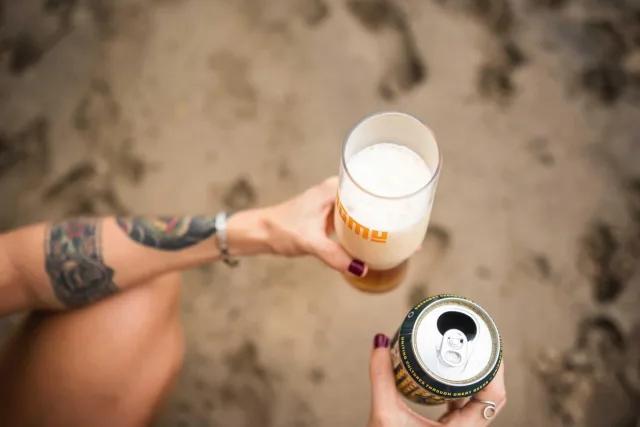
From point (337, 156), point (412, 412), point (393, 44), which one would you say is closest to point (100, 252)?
point (412, 412)

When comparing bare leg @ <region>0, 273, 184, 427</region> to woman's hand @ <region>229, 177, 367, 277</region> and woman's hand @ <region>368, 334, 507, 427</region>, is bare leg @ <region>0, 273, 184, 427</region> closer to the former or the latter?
woman's hand @ <region>229, 177, 367, 277</region>

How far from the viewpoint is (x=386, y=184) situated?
38.4 inches

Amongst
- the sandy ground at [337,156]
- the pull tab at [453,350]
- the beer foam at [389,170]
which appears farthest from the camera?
the sandy ground at [337,156]

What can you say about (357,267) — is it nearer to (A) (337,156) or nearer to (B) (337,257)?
(B) (337,257)

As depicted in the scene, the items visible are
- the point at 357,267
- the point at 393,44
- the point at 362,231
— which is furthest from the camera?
the point at 393,44

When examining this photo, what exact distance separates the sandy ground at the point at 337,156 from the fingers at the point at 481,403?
0.57 m

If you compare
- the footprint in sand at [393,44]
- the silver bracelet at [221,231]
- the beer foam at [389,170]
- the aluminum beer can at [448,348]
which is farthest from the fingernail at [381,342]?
the footprint in sand at [393,44]

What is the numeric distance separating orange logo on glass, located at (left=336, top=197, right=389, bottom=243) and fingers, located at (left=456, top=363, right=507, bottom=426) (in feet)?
0.80

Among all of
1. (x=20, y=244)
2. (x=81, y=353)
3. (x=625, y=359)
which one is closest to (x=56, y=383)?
(x=81, y=353)

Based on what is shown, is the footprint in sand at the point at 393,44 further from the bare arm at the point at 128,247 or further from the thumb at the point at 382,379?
the thumb at the point at 382,379

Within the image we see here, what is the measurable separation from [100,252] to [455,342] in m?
0.63

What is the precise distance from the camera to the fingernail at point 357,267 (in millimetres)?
1081

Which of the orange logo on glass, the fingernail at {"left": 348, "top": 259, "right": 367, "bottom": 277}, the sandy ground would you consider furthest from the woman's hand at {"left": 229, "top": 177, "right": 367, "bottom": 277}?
the sandy ground

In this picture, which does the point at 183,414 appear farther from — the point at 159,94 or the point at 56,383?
the point at 159,94
